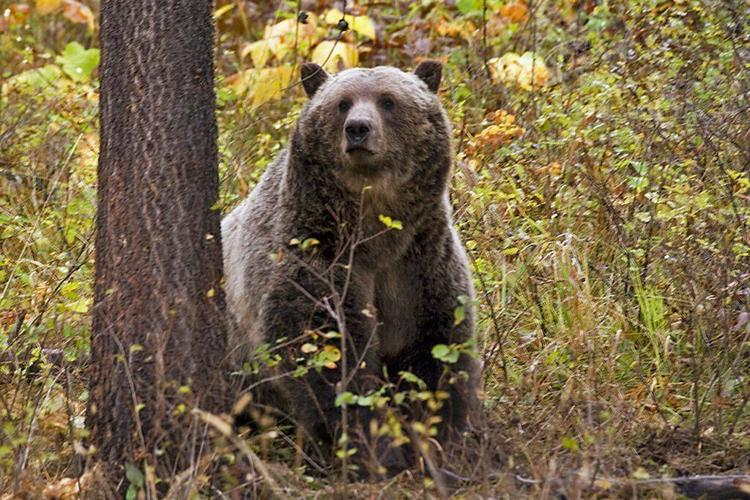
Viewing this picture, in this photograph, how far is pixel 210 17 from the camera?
4.59 m

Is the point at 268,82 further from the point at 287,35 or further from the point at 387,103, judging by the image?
the point at 387,103

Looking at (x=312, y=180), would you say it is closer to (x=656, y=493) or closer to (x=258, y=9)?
(x=656, y=493)

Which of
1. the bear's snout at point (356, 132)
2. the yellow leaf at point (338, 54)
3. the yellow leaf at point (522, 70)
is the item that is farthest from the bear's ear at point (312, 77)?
the yellow leaf at point (522, 70)

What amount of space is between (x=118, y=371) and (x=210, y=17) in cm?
136

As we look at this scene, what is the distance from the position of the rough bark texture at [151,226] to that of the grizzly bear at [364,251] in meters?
0.68

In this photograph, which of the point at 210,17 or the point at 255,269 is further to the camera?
the point at 255,269

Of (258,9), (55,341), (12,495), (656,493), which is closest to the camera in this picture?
(12,495)

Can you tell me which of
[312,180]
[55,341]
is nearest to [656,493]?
[312,180]

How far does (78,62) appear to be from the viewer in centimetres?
919

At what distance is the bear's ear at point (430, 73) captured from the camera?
5.59 m

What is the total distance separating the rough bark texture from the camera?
14.5 ft

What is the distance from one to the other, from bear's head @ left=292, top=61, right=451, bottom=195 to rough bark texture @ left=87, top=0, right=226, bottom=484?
2.79ft

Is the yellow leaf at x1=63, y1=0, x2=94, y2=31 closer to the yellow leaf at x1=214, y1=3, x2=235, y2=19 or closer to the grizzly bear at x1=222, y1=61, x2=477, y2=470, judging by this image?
the yellow leaf at x1=214, y1=3, x2=235, y2=19

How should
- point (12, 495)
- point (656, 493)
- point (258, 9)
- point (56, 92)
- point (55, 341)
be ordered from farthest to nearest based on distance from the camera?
point (258, 9)
point (56, 92)
point (55, 341)
point (656, 493)
point (12, 495)
